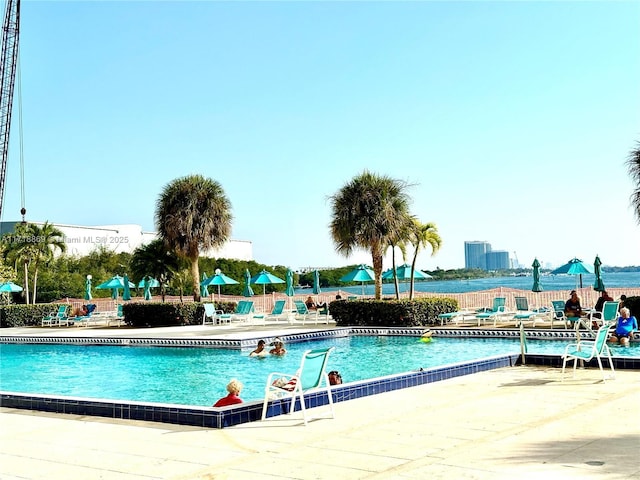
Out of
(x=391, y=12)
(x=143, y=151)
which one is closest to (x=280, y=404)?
(x=391, y=12)

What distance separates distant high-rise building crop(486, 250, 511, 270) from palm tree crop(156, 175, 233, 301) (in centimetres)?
14665

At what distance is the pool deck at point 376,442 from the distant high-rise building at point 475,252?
6470 inches

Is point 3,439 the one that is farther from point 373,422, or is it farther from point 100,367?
point 100,367

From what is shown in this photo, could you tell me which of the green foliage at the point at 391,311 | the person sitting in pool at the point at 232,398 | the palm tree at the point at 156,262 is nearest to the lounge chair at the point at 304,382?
the person sitting in pool at the point at 232,398

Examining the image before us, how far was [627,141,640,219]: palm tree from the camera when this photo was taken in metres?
18.3

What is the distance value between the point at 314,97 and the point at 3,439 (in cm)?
1464

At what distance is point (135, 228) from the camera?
8144 cm

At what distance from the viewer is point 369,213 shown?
864 inches

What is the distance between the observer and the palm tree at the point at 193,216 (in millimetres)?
26297

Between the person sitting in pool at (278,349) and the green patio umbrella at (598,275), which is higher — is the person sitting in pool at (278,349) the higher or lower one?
the lower one

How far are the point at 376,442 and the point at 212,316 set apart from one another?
1950cm

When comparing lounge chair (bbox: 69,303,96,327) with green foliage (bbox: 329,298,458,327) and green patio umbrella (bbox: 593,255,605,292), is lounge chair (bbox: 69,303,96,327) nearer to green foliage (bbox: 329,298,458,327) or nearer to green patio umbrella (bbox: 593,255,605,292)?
green foliage (bbox: 329,298,458,327)

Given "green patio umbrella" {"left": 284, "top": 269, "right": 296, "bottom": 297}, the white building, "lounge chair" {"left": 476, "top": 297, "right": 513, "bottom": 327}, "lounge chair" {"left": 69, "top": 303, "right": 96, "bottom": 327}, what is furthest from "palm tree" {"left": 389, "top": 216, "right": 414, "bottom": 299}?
the white building

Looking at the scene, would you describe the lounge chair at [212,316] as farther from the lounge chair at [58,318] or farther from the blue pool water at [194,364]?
the lounge chair at [58,318]
